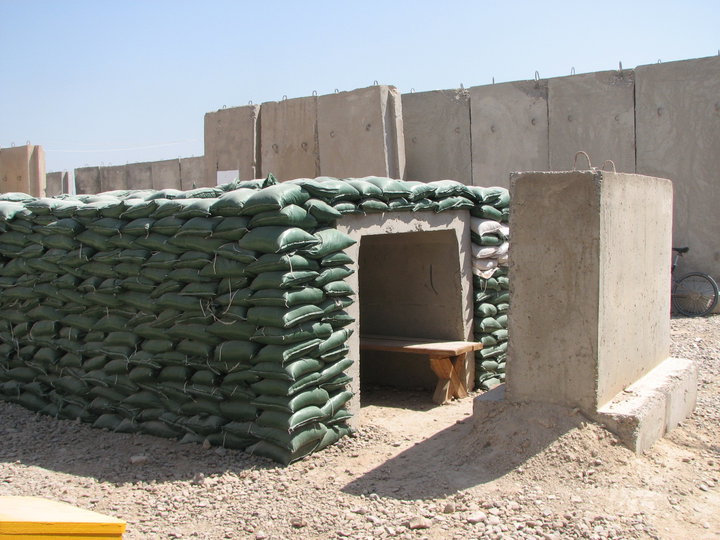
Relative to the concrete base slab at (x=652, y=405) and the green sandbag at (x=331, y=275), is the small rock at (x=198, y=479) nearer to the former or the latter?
the green sandbag at (x=331, y=275)

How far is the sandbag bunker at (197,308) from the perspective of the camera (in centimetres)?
511

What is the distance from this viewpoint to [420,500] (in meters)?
4.42

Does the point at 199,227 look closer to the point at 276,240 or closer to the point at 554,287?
the point at 276,240

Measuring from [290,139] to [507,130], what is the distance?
3.30 meters

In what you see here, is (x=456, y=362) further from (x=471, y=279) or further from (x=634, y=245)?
(x=634, y=245)

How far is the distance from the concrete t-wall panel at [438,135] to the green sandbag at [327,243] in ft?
20.5

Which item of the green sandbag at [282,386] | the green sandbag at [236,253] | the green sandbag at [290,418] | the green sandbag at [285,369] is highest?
the green sandbag at [236,253]

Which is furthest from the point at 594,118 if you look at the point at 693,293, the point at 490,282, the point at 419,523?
the point at 419,523

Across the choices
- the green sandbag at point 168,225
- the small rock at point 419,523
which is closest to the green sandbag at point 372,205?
the green sandbag at point 168,225

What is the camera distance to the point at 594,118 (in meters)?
10.4

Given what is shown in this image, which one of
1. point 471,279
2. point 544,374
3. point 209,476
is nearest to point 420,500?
point 544,374

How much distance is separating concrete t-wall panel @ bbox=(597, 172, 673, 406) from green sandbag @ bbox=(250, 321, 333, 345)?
1.82 meters

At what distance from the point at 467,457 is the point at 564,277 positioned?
1.28 meters

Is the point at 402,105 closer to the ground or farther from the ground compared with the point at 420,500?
farther from the ground
